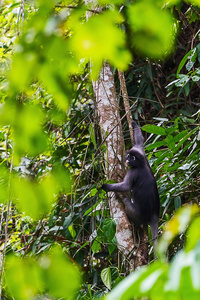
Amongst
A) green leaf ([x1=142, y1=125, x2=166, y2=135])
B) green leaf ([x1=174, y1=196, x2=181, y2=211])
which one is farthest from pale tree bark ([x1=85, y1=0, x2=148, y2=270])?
green leaf ([x1=174, y1=196, x2=181, y2=211])

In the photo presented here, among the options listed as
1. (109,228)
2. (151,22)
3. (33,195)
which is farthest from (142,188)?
(151,22)

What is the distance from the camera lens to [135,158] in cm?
400

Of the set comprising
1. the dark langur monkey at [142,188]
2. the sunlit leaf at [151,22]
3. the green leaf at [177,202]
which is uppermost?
the sunlit leaf at [151,22]

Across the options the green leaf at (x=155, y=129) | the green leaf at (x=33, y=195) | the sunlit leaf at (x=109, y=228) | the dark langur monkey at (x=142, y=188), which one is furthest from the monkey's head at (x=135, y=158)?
the green leaf at (x=33, y=195)

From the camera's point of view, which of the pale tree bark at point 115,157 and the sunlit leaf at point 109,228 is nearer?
the sunlit leaf at point 109,228

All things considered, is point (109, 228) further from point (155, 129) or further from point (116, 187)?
point (155, 129)

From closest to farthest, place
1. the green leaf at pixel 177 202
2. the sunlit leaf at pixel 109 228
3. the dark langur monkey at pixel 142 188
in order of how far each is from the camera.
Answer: the sunlit leaf at pixel 109 228, the dark langur monkey at pixel 142 188, the green leaf at pixel 177 202

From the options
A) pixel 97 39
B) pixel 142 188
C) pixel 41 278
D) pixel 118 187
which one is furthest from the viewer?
pixel 142 188

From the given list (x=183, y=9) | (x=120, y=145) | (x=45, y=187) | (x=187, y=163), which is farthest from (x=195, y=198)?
(x=45, y=187)

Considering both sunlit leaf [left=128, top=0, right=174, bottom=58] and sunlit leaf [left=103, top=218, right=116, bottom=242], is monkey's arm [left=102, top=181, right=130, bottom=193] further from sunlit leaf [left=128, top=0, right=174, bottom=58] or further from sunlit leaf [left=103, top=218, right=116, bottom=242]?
sunlit leaf [left=128, top=0, right=174, bottom=58]

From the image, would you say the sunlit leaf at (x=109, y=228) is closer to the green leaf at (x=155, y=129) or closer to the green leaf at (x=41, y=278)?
the green leaf at (x=155, y=129)

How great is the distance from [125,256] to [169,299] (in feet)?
8.39

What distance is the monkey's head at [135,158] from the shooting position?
388cm

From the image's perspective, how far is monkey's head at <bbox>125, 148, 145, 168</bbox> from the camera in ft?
12.7
